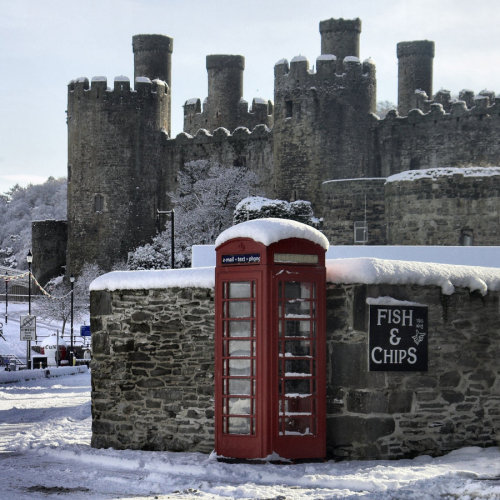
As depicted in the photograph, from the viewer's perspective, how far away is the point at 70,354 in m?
43.8

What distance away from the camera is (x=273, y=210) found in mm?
46812

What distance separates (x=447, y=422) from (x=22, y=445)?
223 inches

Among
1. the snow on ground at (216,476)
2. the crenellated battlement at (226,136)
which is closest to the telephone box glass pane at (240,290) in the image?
the snow on ground at (216,476)

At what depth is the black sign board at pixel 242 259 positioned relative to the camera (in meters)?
13.1

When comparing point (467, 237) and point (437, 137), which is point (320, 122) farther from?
point (467, 237)

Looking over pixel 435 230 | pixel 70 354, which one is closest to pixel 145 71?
pixel 70 354

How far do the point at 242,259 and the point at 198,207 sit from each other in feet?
146

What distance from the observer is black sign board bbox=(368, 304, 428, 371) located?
1332 cm

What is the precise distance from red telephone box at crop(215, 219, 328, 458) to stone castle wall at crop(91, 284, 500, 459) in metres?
0.33

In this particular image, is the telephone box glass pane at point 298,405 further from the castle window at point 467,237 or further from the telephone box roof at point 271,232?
the castle window at point 467,237

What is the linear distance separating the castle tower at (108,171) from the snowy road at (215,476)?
46414 mm

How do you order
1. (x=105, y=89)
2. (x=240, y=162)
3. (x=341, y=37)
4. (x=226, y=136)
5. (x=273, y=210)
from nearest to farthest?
(x=273, y=210) → (x=341, y=37) → (x=240, y=162) → (x=105, y=89) → (x=226, y=136)

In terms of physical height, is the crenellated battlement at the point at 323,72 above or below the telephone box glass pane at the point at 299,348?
above

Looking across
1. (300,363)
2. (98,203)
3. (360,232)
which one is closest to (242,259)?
(300,363)
